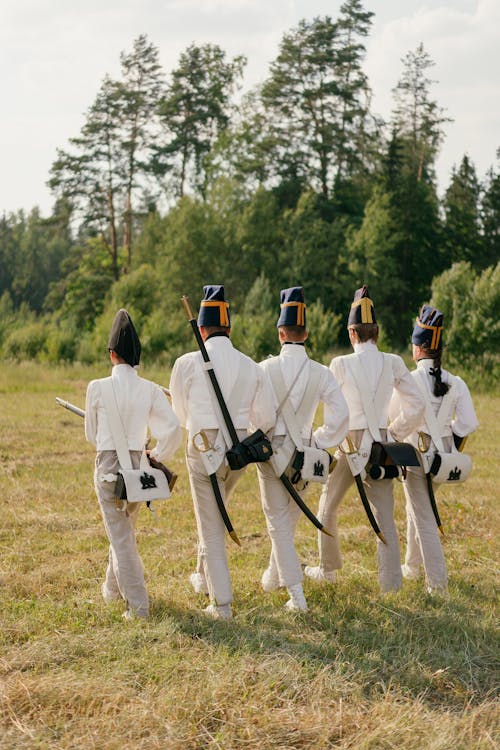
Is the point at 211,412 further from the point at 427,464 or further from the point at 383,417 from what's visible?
the point at 427,464

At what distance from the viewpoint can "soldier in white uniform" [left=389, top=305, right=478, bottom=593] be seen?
25.1 feet

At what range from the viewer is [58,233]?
51.1m

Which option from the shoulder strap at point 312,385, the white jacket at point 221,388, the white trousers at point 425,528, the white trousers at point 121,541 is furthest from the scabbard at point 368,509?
the white trousers at point 121,541

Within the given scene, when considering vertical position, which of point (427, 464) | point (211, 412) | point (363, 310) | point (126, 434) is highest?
point (363, 310)

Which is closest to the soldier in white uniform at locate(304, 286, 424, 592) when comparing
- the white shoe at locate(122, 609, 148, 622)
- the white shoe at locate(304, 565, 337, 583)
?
the white shoe at locate(304, 565, 337, 583)

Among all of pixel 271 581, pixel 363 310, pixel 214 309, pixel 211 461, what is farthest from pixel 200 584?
pixel 363 310

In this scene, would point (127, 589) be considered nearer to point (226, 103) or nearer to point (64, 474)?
point (64, 474)

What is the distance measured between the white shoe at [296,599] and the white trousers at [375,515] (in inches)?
34.1

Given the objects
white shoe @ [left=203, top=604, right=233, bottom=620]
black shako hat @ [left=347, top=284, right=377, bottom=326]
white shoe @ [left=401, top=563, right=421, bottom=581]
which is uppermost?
black shako hat @ [left=347, top=284, right=377, bottom=326]

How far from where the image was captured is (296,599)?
23.1ft

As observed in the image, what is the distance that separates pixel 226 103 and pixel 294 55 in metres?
7.89

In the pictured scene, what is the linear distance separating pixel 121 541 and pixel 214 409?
4.18 feet

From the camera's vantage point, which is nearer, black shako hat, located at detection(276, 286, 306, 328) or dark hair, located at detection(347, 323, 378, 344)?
black shako hat, located at detection(276, 286, 306, 328)

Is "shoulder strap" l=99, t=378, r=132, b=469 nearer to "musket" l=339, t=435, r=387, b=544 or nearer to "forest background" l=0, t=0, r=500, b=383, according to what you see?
"musket" l=339, t=435, r=387, b=544
